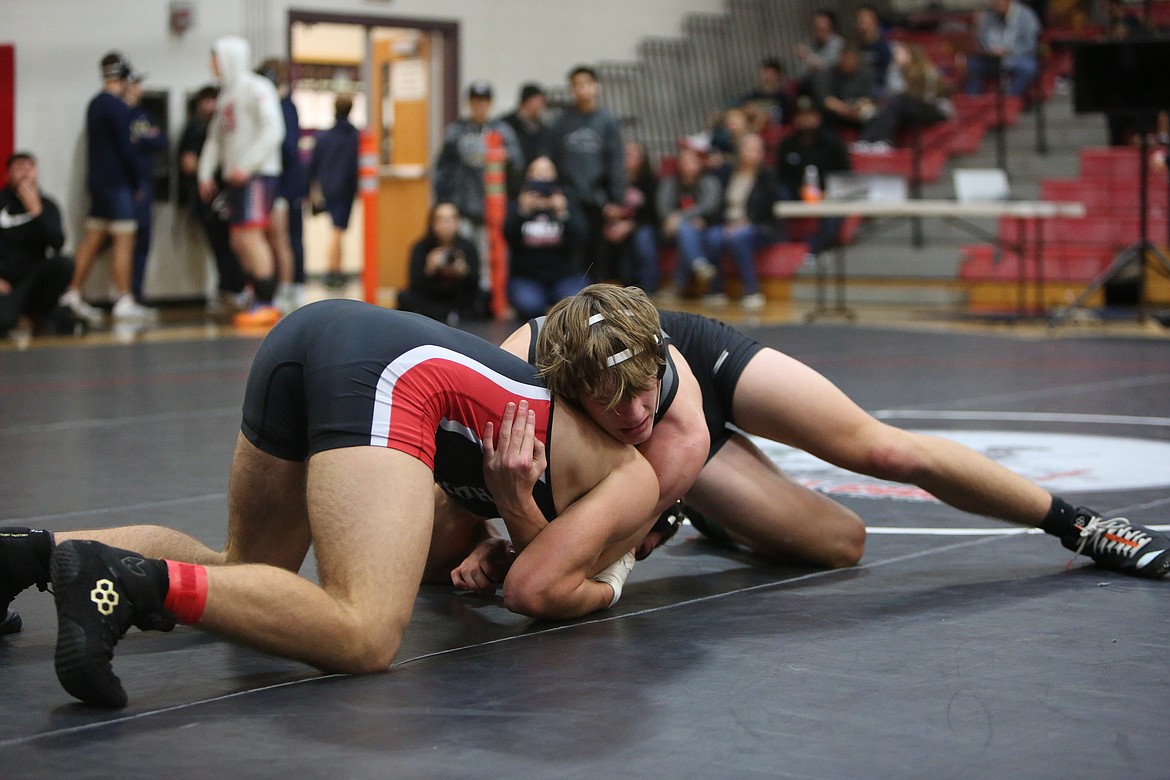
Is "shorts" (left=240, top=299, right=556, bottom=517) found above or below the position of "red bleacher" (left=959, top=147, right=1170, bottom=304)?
below

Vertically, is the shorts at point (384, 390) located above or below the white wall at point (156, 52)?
below

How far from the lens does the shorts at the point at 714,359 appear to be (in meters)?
3.17

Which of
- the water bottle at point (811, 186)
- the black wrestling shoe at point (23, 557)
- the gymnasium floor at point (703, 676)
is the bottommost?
the gymnasium floor at point (703, 676)

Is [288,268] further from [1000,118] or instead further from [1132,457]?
[1132,457]

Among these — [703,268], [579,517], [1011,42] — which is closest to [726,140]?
[703,268]

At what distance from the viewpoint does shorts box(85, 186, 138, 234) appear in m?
10.5

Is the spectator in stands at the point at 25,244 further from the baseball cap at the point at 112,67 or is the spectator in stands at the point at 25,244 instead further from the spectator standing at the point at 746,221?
the spectator standing at the point at 746,221

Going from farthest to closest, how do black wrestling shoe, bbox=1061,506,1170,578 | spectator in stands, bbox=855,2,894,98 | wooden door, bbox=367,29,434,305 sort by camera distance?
1. wooden door, bbox=367,29,434,305
2. spectator in stands, bbox=855,2,894,98
3. black wrestling shoe, bbox=1061,506,1170,578

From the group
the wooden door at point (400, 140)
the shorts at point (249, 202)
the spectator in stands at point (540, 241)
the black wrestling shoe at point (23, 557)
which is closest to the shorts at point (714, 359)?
the black wrestling shoe at point (23, 557)

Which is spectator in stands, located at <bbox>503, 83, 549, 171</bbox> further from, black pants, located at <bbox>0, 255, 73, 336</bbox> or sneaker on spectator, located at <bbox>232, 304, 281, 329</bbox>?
black pants, located at <bbox>0, 255, 73, 336</bbox>

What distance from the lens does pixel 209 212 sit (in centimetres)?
1114

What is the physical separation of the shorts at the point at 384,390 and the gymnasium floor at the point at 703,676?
1.19ft

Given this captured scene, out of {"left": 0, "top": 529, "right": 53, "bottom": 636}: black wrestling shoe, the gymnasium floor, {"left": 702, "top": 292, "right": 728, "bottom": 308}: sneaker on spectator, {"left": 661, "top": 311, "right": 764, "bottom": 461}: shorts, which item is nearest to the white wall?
{"left": 702, "top": 292, "right": 728, "bottom": 308}: sneaker on spectator

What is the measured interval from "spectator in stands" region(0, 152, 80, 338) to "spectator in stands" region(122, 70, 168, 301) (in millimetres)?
1577
